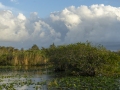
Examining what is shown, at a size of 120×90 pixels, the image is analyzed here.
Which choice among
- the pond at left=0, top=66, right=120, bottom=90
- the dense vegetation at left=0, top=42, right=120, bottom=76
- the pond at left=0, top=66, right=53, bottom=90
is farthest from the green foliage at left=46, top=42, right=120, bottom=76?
the pond at left=0, top=66, right=120, bottom=90

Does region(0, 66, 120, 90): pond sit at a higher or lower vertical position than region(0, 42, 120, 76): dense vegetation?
lower

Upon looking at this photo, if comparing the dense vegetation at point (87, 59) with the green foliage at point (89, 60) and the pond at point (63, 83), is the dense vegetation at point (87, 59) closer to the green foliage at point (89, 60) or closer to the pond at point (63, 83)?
the green foliage at point (89, 60)

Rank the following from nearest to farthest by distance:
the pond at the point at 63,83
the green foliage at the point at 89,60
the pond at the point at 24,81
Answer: the pond at the point at 63,83 < the pond at the point at 24,81 < the green foliage at the point at 89,60

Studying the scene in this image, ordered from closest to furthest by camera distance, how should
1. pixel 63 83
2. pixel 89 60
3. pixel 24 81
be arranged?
pixel 63 83
pixel 24 81
pixel 89 60

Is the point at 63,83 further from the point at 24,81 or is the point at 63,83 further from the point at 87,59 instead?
the point at 87,59

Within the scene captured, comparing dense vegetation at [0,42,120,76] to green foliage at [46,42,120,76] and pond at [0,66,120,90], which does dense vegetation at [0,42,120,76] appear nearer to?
green foliage at [46,42,120,76]

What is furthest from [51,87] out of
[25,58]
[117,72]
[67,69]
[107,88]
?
[25,58]

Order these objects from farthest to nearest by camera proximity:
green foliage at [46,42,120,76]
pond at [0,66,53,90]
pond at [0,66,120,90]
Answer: green foliage at [46,42,120,76] < pond at [0,66,53,90] < pond at [0,66,120,90]

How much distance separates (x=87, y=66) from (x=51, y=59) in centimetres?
835

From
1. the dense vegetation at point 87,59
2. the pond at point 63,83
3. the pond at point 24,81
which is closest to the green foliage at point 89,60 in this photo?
the dense vegetation at point 87,59

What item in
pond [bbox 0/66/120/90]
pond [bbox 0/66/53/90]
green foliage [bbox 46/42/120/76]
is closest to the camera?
pond [bbox 0/66/120/90]

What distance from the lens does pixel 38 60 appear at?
5169 centimetres

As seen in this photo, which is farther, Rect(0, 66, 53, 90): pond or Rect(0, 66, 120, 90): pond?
Rect(0, 66, 53, 90): pond

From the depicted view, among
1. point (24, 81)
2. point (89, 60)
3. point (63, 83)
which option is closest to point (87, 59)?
point (89, 60)
